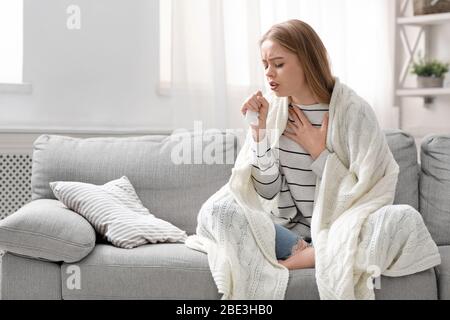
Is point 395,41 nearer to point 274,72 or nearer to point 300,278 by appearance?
point 274,72

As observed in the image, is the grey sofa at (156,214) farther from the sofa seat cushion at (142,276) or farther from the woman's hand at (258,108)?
the woman's hand at (258,108)

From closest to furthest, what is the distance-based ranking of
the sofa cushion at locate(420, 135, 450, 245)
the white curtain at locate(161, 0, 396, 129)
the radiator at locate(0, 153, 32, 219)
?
the sofa cushion at locate(420, 135, 450, 245) → the radiator at locate(0, 153, 32, 219) → the white curtain at locate(161, 0, 396, 129)

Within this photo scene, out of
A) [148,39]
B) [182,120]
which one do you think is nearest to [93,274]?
[182,120]

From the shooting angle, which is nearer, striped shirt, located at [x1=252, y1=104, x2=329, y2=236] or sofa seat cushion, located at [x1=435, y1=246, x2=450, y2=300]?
sofa seat cushion, located at [x1=435, y1=246, x2=450, y2=300]

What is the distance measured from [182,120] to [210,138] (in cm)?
73

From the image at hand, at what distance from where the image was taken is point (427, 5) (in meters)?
4.25

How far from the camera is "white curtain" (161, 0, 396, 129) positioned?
3.68m

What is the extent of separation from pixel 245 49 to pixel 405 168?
135cm

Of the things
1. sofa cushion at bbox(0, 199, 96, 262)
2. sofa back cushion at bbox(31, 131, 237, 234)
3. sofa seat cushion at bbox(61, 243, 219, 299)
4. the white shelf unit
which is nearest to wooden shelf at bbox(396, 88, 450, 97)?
the white shelf unit

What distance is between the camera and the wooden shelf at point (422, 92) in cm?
420

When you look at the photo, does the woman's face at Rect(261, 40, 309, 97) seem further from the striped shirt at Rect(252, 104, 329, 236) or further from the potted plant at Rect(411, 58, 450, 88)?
the potted plant at Rect(411, 58, 450, 88)

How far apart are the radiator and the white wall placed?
0.49 ft

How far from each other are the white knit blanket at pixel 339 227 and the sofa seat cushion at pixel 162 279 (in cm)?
4
